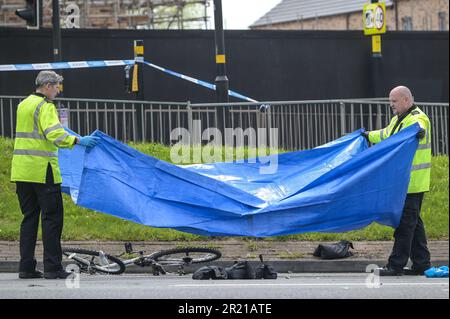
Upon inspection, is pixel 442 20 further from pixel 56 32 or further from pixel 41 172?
pixel 41 172

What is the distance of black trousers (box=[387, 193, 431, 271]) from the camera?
11711 mm

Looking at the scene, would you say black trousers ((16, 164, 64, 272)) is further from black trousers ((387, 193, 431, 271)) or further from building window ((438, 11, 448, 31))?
building window ((438, 11, 448, 31))

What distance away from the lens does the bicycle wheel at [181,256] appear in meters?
11.8

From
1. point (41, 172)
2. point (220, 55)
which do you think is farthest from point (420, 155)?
point (220, 55)

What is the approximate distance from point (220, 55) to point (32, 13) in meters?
A: 3.24

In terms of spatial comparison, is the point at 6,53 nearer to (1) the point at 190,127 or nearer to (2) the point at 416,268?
(1) the point at 190,127

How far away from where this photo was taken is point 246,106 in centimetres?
1761

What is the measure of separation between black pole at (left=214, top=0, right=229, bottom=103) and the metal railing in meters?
0.97

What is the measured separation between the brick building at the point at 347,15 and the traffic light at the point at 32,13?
33.5m

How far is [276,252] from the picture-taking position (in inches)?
533

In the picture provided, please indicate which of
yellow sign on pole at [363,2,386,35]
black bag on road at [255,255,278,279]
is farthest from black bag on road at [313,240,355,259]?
yellow sign on pole at [363,2,386,35]

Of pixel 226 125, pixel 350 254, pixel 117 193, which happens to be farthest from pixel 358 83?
pixel 117 193
